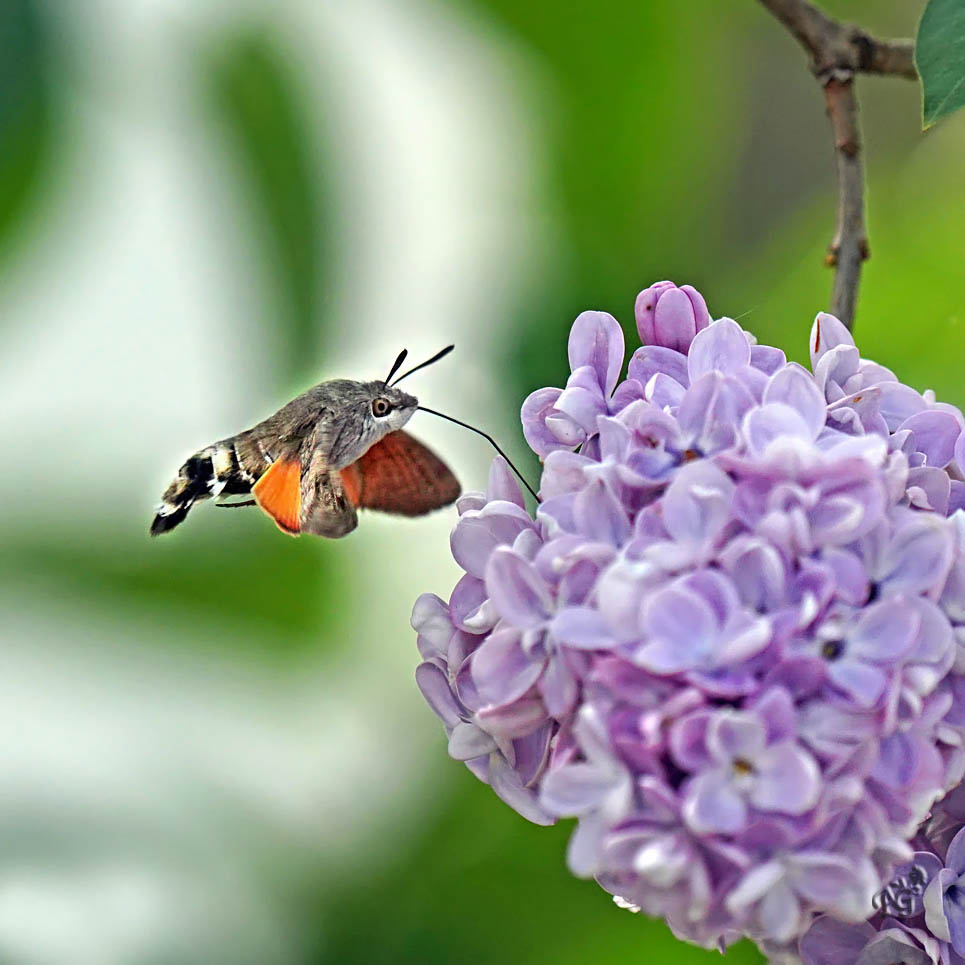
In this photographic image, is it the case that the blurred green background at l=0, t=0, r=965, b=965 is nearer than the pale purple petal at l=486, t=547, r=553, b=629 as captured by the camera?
No

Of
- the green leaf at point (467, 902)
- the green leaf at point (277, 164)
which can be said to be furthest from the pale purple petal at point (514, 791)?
the green leaf at point (277, 164)

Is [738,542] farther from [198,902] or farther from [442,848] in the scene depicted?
[198,902]

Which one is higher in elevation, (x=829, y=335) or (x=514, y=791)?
(x=829, y=335)

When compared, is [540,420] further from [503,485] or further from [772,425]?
[772,425]

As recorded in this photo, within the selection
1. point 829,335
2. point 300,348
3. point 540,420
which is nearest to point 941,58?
point 829,335

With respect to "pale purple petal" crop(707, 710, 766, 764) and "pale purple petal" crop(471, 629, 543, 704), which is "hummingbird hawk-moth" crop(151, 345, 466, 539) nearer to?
"pale purple petal" crop(471, 629, 543, 704)

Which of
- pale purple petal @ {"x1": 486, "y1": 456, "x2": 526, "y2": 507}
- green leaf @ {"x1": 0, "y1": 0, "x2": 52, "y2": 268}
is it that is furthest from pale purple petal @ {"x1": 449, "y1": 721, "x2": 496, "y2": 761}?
green leaf @ {"x1": 0, "y1": 0, "x2": 52, "y2": 268}

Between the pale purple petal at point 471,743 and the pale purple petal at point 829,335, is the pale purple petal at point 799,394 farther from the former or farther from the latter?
the pale purple petal at point 471,743
